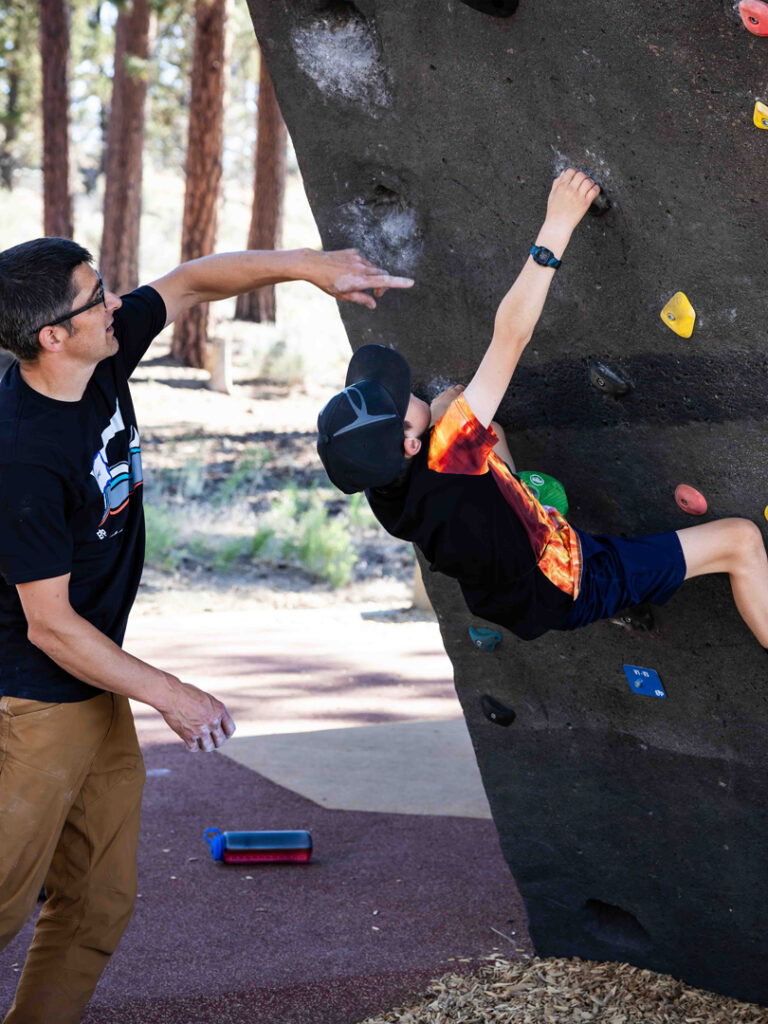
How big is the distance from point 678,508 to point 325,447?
0.88 metres

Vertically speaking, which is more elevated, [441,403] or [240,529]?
[441,403]

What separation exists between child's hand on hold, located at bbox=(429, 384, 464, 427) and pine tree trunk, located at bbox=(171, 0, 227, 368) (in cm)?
1162

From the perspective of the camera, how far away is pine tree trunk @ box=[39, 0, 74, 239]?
15953 mm

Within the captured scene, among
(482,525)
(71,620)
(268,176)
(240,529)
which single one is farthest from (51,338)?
(268,176)

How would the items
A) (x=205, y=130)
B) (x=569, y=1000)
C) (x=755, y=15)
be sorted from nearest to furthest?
(x=755, y=15)
(x=569, y=1000)
(x=205, y=130)

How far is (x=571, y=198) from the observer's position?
2512mm

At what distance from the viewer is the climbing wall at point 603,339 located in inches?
94.7

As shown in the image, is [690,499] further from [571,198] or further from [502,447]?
[571,198]

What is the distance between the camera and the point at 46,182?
53.2ft

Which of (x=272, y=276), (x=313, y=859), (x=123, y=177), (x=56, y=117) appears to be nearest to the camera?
(x=272, y=276)

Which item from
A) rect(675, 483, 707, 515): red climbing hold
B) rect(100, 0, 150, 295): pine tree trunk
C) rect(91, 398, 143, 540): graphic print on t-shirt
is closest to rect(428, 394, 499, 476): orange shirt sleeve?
rect(675, 483, 707, 515): red climbing hold

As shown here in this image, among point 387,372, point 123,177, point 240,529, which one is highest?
point 387,372

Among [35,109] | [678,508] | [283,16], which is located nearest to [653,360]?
[678,508]

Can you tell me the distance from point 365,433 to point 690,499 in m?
0.81
